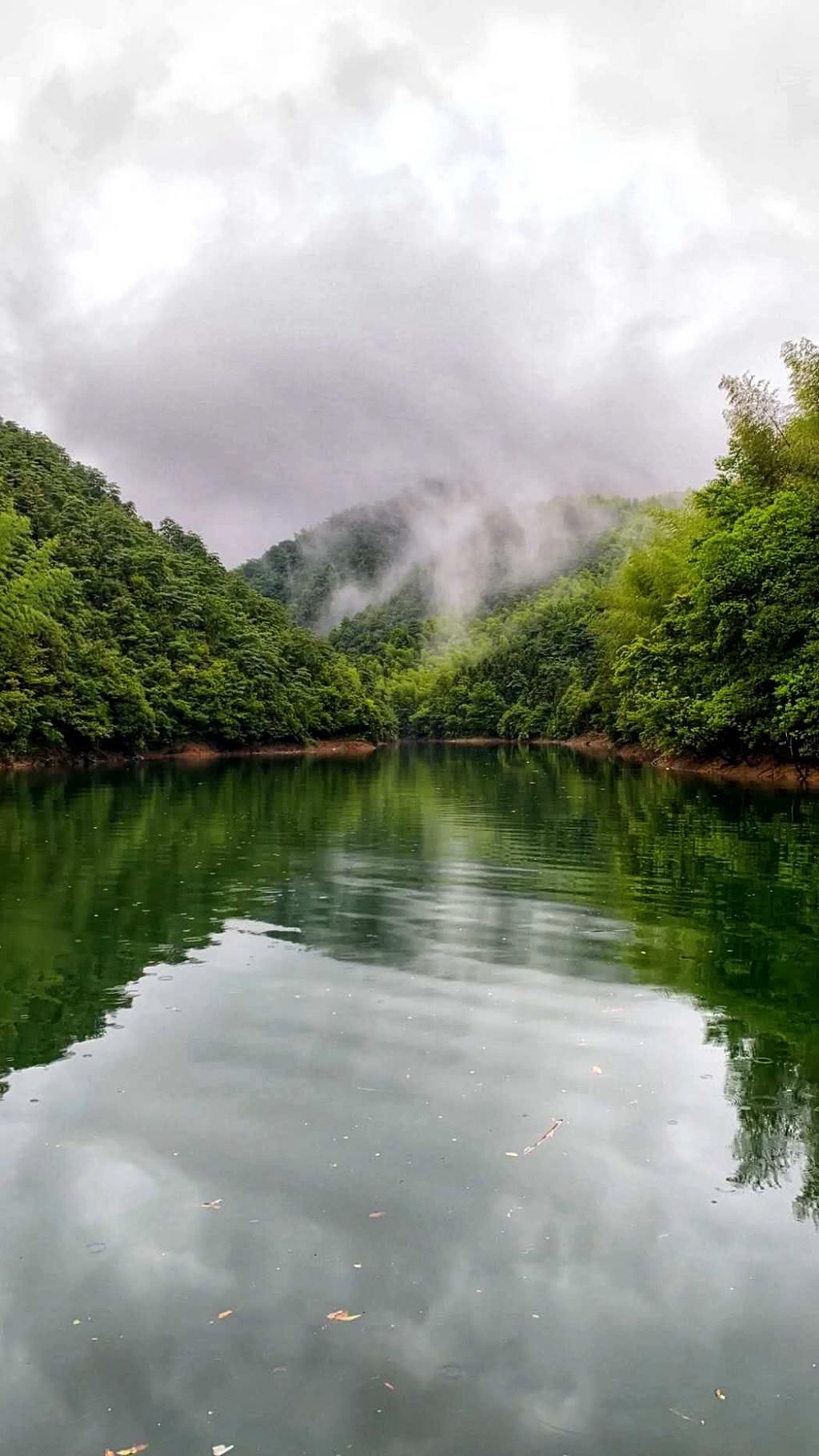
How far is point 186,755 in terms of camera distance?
75.4 meters

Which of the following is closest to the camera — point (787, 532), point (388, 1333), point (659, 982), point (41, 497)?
point (388, 1333)

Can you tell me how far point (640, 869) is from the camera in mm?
17453

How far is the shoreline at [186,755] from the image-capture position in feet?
187

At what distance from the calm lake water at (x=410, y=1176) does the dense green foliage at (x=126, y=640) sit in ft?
149

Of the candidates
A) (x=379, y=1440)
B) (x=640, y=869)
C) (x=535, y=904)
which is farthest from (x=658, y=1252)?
(x=640, y=869)

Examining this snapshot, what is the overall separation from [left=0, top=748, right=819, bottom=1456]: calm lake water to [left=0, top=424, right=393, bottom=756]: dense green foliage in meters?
45.4

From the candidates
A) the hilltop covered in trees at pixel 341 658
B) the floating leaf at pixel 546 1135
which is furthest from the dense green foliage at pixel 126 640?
the floating leaf at pixel 546 1135

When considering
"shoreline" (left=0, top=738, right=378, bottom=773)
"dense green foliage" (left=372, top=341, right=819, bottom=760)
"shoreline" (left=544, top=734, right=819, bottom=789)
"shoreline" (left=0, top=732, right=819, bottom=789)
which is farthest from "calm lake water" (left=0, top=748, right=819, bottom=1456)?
"shoreline" (left=0, top=738, right=378, bottom=773)

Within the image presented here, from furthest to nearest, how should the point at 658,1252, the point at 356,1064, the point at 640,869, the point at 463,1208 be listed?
1. the point at 640,869
2. the point at 356,1064
3. the point at 463,1208
4. the point at 658,1252

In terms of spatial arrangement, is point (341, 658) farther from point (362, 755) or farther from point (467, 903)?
point (467, 903)

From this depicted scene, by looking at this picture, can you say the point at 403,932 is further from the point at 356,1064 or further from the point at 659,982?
the point at 356,1064

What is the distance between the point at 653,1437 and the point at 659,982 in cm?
658

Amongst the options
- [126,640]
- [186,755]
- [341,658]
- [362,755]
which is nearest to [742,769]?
[186,755]

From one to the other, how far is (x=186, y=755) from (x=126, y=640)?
9.95 meters
